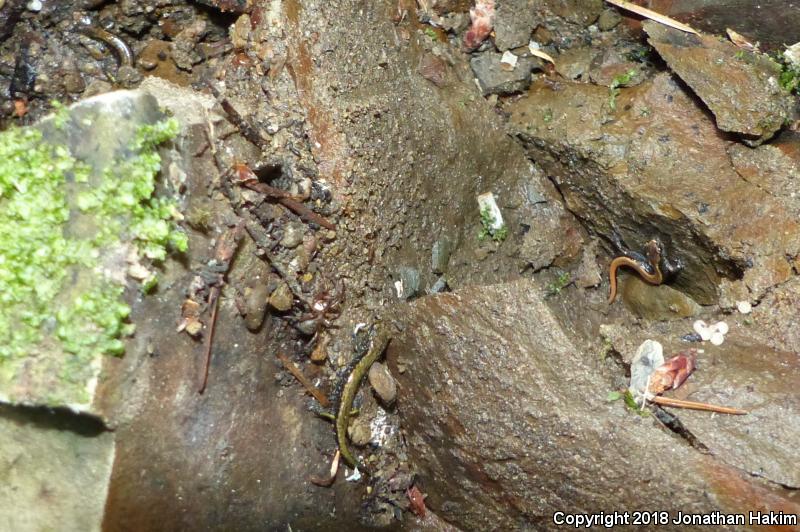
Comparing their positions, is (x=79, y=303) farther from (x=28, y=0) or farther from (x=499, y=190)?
(x=499, y=190)

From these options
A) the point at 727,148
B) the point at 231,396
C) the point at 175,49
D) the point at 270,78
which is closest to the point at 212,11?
the point at 175,49

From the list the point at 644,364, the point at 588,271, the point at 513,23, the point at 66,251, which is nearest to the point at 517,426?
the point at 644,364

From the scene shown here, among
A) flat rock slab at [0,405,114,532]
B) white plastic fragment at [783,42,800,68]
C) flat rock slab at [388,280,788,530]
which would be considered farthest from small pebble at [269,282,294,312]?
white plastic fragment at [783,42,800,68]

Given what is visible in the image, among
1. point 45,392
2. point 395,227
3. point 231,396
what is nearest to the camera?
point 45,392

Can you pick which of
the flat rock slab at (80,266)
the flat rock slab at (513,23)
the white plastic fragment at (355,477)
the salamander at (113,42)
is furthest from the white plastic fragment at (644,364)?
the salamander at (113,42)

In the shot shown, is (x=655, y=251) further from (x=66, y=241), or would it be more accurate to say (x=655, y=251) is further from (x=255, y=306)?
(x=66, y=241)

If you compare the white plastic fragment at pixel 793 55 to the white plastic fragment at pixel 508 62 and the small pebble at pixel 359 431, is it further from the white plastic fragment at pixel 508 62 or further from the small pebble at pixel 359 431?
the small pebble at pixel 359 431
